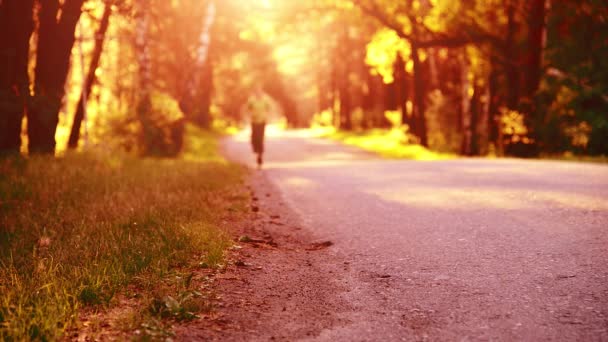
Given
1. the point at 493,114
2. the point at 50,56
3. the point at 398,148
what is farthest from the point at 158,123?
the point at 493,114

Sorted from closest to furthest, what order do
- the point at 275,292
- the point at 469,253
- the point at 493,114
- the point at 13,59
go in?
the point at 275,292
the point at 469,253
the point at 13,59
the point at 493,114

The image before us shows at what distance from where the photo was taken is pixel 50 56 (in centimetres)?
1266

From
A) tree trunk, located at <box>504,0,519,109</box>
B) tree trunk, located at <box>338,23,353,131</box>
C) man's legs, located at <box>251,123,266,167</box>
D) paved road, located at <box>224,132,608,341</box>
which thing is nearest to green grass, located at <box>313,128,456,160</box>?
tree trunk, located at <box>504,0,519,109</box>

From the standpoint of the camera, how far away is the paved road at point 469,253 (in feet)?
13.8

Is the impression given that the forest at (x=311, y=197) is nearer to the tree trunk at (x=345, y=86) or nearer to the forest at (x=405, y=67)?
the forest at (x=405, y=67)

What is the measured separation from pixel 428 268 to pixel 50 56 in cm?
1009

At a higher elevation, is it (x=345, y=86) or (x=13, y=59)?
(x=345, y=86)

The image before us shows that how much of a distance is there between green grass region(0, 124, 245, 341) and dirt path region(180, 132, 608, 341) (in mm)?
750

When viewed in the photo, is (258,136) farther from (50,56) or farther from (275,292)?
(275,292)

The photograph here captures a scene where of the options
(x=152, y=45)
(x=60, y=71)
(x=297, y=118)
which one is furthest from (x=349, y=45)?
(x=297, y=118)

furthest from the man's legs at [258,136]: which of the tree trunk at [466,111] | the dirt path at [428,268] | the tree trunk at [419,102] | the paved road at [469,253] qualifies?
the tree trunk at [419,102]

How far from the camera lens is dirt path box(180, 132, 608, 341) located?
420 cm

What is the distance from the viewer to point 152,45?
3198 centimetres

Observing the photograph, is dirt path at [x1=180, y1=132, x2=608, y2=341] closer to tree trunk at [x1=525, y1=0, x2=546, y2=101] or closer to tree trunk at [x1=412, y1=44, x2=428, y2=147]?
tree trunk at [x1=525, y1=0, x2=546, y2=101]
